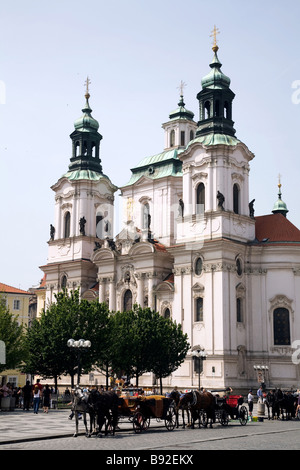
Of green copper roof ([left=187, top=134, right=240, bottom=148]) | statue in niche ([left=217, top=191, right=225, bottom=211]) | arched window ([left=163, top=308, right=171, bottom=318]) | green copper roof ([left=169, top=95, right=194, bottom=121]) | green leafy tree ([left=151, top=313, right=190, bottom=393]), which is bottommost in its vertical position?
green leafy tree ([left=151, top=313, right=190, bottom=393])

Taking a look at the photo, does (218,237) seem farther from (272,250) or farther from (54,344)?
(54,344)

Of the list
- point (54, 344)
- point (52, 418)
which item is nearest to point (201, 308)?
point (54, 344)

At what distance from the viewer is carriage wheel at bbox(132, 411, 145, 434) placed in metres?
22.7

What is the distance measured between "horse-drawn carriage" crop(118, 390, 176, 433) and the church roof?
31502 mm

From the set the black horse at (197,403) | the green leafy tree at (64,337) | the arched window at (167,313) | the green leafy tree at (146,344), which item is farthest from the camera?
the arched window at (167,313)

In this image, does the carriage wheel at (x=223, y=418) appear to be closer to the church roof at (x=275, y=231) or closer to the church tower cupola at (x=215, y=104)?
the church roof at (x=275, y=231)

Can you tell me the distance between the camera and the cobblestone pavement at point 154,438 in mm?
17797

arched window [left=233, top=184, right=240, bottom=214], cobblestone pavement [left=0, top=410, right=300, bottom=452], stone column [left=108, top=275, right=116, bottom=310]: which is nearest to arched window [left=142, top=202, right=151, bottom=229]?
stone column [left=108, top=275, right=116, bottom=310]

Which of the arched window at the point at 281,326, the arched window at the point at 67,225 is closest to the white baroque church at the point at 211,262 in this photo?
the arched window at the point at 281,326

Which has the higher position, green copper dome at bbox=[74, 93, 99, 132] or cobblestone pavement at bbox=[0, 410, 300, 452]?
green copper dome at bbox=[74, 93, 99, 132]

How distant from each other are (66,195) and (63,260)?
22.4ft

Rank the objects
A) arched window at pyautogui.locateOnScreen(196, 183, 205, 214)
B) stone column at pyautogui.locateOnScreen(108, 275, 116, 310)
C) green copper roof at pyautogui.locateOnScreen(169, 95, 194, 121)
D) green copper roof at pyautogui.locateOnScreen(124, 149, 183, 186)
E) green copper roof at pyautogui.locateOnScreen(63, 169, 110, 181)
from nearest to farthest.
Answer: arched window at pyautogui.locateOnScreen(196, 183, 205, 214)
stone column at pyautogui.locateOnScreen(108, 275, 116, 310)
green copper roof at pyautogui.locateOnScreen(124, 149, 183, 186)
green copper roof at pyautogui.locateOnScreen(63, 169, 110, 181)
green copper roof at pyautogui.locateOnScreen(169, 95, 194, 121)

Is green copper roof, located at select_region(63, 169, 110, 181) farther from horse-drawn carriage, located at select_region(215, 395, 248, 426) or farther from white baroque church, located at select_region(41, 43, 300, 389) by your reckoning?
horse-drawn carriage, located at select_region(215, 395, 248, 426)

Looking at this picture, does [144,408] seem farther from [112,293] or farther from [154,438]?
[112,293]
